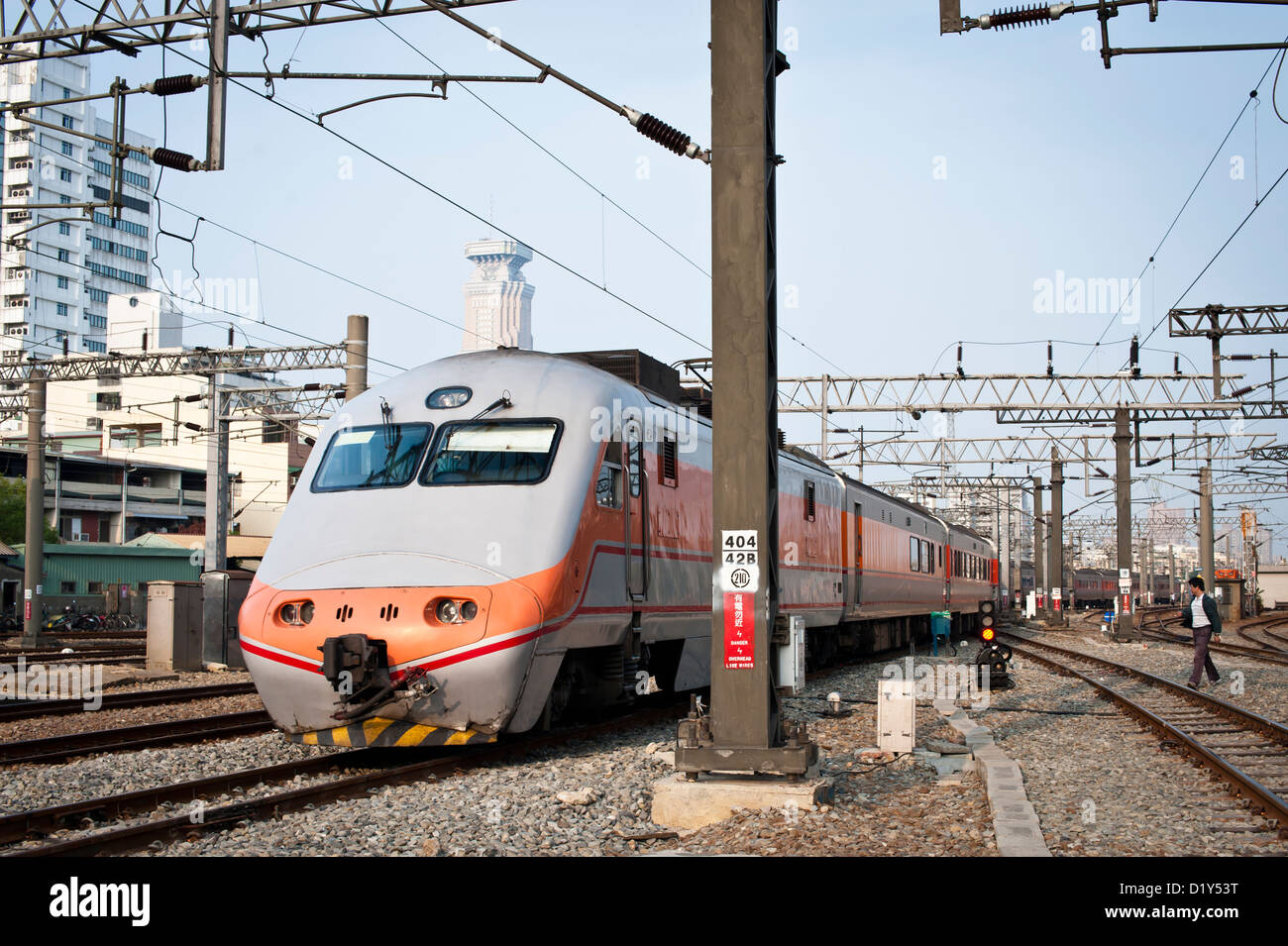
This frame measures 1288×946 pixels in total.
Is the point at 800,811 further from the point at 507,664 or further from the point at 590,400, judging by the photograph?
the point at 590,400

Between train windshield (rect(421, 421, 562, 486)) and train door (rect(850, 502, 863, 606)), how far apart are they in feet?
41.4

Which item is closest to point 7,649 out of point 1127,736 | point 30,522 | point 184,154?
point 30,522

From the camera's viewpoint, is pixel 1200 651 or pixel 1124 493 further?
pixel 1124 493

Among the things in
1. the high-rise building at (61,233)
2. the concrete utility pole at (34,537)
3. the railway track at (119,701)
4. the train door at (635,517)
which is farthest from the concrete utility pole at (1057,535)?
the high-rise building at (61,233)

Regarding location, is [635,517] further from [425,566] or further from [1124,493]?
[1124,493]

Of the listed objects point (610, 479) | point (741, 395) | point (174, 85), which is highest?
point (174, 85)

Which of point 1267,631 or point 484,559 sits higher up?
point 484,559

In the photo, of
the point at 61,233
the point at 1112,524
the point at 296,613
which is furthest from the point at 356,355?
the point at 61,233

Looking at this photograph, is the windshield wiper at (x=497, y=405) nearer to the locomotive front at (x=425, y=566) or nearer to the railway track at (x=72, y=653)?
the locomotive front at (x=425, y=566)

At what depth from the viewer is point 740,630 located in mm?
8445

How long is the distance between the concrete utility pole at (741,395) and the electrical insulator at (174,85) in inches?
281

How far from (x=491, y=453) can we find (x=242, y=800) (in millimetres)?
3667

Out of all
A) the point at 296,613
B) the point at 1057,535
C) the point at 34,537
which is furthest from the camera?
the point at 1057,535

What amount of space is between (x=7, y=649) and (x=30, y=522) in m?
3.02
